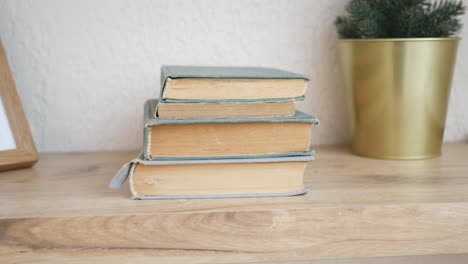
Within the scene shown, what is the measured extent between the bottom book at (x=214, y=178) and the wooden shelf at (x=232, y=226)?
0.02 metres

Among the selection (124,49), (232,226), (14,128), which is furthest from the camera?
(124,49)

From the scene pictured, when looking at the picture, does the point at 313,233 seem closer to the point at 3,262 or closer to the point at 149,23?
the point at 3,262

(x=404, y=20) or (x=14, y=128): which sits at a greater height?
(x=404, y=20)

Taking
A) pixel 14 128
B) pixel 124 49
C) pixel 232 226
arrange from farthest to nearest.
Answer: pixel 124 49 → pixel 14 128 → pixel 232 226

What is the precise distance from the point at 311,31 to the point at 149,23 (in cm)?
27

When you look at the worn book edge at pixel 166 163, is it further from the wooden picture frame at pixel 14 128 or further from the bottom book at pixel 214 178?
the wooden picture frame at pixel 14 128

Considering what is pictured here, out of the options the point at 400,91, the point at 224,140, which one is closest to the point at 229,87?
the point at 224,140

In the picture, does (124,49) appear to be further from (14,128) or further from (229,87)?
(229,87)

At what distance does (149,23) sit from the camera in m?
0.83

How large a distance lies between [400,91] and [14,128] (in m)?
0.54

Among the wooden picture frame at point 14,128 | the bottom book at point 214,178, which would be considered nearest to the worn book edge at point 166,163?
the bottom book at point 214,178

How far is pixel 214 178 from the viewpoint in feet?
1.81

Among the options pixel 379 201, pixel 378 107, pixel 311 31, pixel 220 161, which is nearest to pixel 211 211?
pixel 220 161

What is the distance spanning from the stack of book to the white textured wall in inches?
12.2
